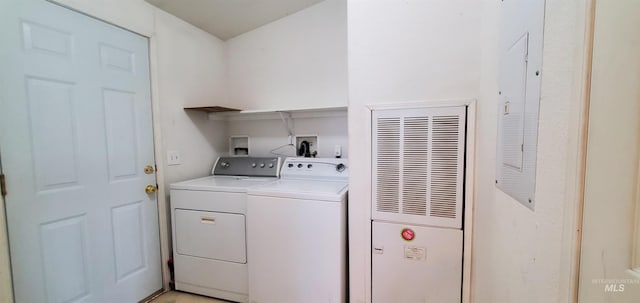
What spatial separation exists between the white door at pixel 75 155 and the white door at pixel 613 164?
2.26 m

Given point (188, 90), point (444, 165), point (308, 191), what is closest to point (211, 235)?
point (308, 191)

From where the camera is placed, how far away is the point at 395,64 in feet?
4.52

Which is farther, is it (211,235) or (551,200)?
(211,235)

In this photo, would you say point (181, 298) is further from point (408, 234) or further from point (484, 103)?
point (484, 103)

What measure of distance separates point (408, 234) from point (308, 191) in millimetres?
673

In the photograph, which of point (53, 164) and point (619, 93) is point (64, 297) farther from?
point (619, 93)

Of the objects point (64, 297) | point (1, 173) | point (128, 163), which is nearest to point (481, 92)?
point (128, 163)

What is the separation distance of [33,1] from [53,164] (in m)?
0.89

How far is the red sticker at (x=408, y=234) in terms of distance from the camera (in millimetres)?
1398

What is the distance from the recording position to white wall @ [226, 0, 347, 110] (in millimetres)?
2266

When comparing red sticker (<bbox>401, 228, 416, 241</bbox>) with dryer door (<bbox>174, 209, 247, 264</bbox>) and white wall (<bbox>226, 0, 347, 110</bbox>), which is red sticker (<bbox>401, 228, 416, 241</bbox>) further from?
white wall (<bbox>226, 0, 347, 110</bbox>)

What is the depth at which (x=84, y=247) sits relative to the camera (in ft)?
5.03

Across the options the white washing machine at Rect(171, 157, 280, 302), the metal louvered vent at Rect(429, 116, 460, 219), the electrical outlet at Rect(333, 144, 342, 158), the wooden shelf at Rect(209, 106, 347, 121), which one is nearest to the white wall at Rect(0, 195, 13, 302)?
the white washing machine at Rect(171, 157, 280, 302)

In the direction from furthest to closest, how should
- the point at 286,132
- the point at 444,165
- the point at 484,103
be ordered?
1. the point at 286,132
2. the point at 444,165
3. the point at 484,103
